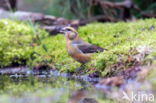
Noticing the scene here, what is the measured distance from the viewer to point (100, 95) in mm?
5340

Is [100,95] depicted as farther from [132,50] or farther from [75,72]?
[75,72]

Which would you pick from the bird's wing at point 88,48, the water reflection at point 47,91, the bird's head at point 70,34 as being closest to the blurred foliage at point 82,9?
the bird's head at point 70,34

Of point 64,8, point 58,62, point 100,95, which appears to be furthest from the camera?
point 64,8

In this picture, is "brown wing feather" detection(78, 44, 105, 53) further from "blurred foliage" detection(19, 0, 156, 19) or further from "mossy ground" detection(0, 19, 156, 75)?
"blurred foliage" detection(19, 0, 156, 19)

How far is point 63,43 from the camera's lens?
30.2ft

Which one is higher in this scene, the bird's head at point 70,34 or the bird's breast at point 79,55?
the bird's head at point 70,34

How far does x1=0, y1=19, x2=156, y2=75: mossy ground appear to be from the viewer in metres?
6.79

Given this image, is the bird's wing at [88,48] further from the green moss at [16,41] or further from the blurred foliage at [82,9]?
the blurred foliage at [82,9]

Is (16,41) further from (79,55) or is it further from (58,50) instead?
(79,55)

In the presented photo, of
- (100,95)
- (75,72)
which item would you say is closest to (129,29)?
(75,72)

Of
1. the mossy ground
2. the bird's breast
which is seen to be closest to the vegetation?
the mossy ground

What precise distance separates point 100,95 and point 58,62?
289 centimetres

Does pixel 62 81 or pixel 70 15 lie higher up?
pixel 70 15

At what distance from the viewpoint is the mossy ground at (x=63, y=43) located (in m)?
6.79
